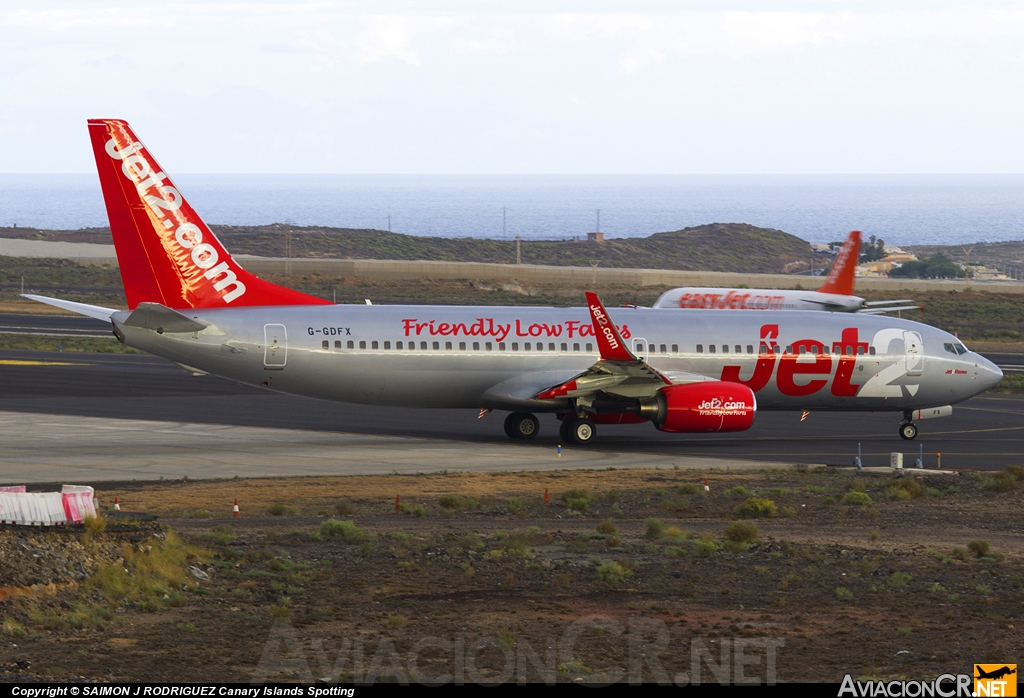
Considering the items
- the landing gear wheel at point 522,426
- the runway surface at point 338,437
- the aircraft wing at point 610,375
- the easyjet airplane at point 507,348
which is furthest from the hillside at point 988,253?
the aircraft wing at point 610,375

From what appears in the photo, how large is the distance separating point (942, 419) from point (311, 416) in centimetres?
2215

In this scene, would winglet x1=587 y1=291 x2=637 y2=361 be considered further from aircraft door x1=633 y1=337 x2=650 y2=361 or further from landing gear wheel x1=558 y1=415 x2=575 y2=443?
landing gear wheel x1=558 y1=415 x2=575 y2=443

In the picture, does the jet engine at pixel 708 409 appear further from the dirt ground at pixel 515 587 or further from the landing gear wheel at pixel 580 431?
the dirt ground at pixel 515 587

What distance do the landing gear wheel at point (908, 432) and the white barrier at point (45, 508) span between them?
26688 millimetres

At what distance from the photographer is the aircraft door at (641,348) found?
37.1 m

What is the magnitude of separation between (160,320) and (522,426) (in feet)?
36.5

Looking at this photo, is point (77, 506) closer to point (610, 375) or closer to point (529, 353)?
point (529, 353)

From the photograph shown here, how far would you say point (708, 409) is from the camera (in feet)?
114

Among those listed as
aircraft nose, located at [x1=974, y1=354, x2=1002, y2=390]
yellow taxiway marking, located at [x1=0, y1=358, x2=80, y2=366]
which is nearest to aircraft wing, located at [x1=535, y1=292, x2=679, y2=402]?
aircraft nose, located at [x1=974, y1=354, x2=1002, y2=390]

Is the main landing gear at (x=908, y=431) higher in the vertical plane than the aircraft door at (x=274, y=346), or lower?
lower

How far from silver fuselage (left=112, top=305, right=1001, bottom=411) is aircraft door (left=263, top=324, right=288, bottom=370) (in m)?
0.03

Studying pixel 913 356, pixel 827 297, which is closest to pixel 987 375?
pixel 913 356

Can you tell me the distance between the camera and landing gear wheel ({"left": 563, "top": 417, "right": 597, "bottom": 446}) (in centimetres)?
3650

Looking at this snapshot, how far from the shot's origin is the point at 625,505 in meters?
26.8
